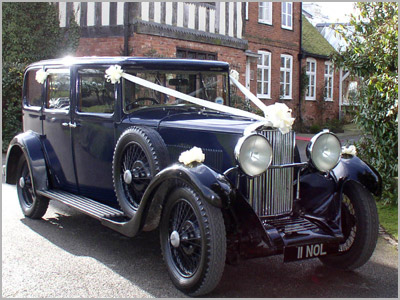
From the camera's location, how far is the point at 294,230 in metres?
3.74

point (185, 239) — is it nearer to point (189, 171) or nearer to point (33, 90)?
point (189, 171)

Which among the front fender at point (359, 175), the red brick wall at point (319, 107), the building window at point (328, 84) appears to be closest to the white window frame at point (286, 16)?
the red brick wall at point (319, 107)

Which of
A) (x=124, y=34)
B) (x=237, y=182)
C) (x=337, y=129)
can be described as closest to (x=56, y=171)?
(x=237, y=182)

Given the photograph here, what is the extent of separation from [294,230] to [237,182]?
1.82 feet

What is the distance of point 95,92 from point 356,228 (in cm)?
277

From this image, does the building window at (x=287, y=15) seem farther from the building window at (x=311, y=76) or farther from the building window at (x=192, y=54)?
the building window at (x=192, y=54)

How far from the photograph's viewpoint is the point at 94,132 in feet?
16.1

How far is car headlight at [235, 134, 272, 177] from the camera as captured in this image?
141 inches

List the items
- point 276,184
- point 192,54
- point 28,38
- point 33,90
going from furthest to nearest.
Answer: point 192,54 < point 28,38 < point 33,90 < point 276,184

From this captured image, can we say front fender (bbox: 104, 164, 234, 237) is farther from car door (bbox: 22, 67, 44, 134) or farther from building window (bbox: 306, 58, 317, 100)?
building window (bbox: 306, 58, 317, 100)

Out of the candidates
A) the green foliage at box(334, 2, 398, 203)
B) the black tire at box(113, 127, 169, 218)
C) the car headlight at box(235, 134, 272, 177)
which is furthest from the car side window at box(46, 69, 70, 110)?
the green foliage at box(334, 2, 398, 203)

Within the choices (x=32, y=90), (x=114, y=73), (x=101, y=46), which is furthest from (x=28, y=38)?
(x=114, y=73)

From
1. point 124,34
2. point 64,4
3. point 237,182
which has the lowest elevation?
point 237,182

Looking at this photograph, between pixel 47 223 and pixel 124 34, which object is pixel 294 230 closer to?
pixel 47 223
